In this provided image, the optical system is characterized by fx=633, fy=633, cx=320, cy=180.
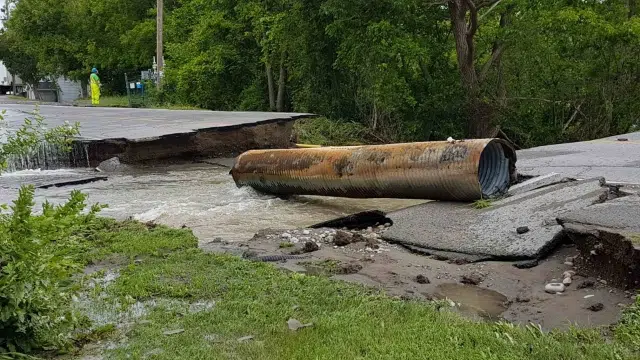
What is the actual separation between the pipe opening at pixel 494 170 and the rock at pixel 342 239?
1.99 metres

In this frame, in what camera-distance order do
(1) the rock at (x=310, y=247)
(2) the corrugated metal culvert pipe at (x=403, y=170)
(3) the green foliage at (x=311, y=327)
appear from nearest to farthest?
(3) the green foliage at (x=311, y=327) < (1) the rock at (x=310, y=247) < (2) the corrugated metal culvert pipe at (x=403, y=170)

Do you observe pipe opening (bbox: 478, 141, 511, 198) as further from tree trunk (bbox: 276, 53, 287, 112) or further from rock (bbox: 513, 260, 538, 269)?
tree trunk (bbox: 276, 53, 287, 112)

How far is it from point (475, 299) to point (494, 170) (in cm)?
346

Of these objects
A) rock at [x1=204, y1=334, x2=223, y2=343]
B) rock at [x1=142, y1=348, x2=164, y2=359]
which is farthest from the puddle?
rock at [x1=142, y1=348, x2=164, y2=359]

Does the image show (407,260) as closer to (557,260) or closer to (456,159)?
(557,260)

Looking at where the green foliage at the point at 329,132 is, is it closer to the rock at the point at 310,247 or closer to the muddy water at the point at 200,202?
the muddy water at the point at 200,202

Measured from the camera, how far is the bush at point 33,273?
10.3 ft

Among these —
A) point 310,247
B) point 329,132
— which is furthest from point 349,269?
point 329,132

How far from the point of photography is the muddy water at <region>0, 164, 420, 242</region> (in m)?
7.62

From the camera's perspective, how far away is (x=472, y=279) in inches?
191

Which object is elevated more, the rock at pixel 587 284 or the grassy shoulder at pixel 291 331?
the grassy shoulder at pixel 291 331

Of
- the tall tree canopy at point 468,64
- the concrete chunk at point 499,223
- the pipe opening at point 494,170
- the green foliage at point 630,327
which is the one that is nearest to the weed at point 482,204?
the concrete chunk at point 499,223

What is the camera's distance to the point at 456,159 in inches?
283

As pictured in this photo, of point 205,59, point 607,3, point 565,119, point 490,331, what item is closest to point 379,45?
point 565,119
